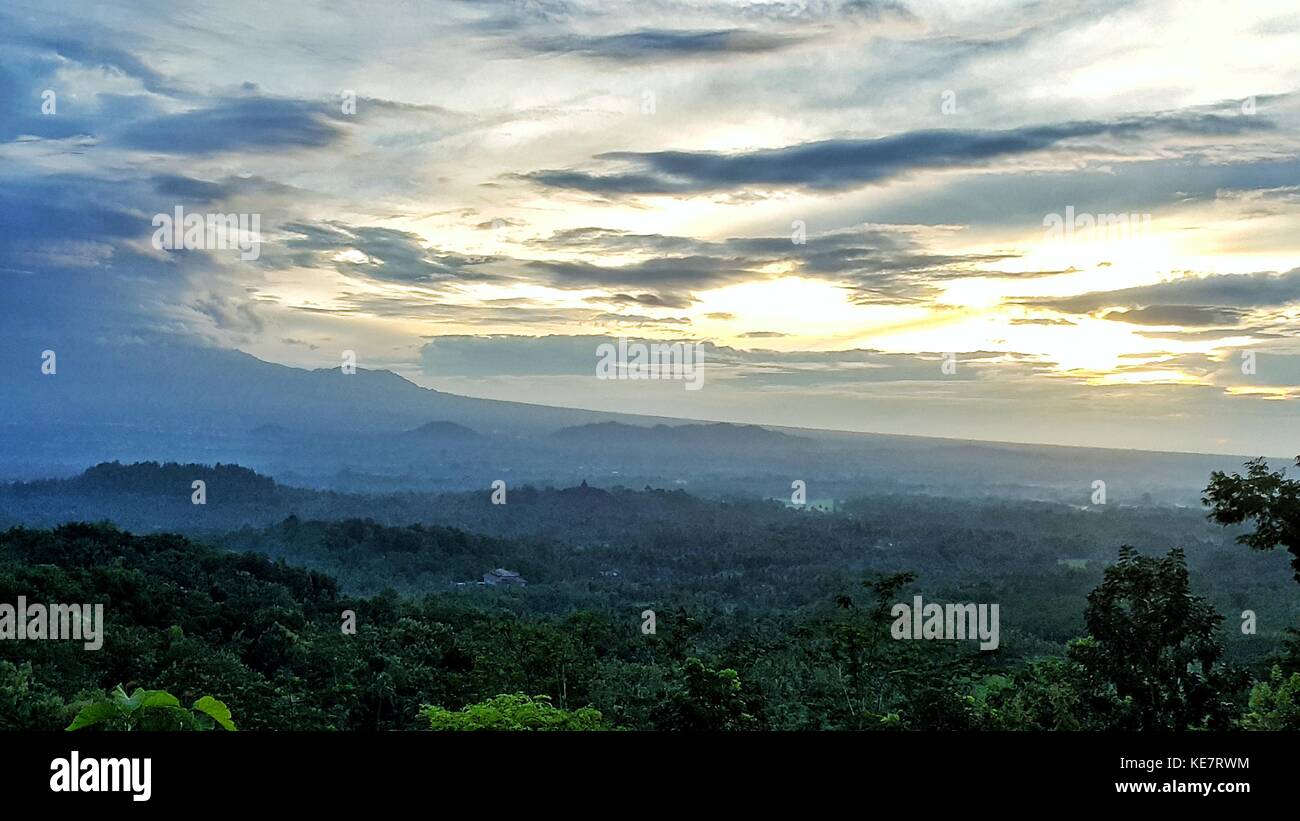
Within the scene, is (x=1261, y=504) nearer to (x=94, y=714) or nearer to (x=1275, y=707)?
(x=1275, y=707)

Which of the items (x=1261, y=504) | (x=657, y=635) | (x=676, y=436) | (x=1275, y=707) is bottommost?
(x=657, y=635)

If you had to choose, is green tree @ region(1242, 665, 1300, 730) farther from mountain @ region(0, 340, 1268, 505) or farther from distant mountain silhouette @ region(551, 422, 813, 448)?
distant mountain silhouette @ region(551, 422, 813, 448)

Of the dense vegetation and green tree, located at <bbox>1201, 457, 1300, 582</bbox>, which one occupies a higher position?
green tree, located at <bbox>1201, 457, 1300, 582</bbox>

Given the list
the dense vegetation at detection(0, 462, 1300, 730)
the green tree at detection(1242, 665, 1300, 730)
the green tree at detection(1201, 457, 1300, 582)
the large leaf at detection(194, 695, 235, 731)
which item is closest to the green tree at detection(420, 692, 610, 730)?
the dense vegetation at detection(0, 462, 1300, 730)

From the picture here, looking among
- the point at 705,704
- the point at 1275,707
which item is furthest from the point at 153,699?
the point at 1275,707

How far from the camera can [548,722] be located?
8.77 m

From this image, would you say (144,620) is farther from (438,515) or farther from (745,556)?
(438,515)

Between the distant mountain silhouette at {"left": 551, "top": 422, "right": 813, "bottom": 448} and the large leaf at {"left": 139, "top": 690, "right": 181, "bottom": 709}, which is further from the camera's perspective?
the distant mountain silhouette at {"left": 551, "top": 422, "right": 813, "bottom": 448}

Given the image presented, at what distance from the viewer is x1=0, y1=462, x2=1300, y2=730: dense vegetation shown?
8141mm

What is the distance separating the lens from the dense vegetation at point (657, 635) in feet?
26.7

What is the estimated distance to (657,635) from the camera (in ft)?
76.1
